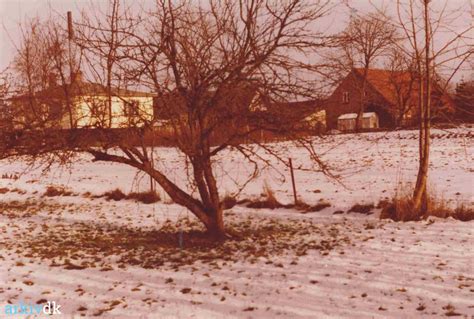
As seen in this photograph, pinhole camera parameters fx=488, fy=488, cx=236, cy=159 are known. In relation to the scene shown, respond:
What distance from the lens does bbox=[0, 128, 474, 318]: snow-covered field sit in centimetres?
493

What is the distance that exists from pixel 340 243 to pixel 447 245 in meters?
1.50

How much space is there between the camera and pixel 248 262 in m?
6.47

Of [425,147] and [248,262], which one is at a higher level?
[425,147]

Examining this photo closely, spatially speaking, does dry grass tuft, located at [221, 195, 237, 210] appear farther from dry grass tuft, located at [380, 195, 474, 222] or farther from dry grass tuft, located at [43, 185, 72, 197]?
dry grass tuft, located at [43, 185, 72, 197]

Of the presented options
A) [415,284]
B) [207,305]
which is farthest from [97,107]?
[415,284]

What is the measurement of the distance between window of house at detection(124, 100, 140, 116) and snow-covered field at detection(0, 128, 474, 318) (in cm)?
151

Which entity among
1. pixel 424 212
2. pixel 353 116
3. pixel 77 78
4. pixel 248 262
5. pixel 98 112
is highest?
pixel 353 116

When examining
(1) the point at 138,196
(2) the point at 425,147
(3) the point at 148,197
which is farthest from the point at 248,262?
(1) the point at 138,196

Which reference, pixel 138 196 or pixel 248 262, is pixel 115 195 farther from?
pixel 248 262

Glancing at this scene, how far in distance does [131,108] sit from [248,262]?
2670mm

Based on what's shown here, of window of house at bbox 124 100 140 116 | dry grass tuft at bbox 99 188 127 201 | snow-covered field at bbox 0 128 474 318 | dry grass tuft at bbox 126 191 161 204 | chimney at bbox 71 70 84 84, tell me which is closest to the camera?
snow-covered field at bbox 0 128 474 318

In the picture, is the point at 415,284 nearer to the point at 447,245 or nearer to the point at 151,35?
the point at 447,245

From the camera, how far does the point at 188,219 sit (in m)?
9.58

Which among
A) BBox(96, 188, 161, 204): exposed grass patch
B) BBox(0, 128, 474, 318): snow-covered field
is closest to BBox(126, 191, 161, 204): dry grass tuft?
BBox(96, 188, 161, 204): exposed grass patch
